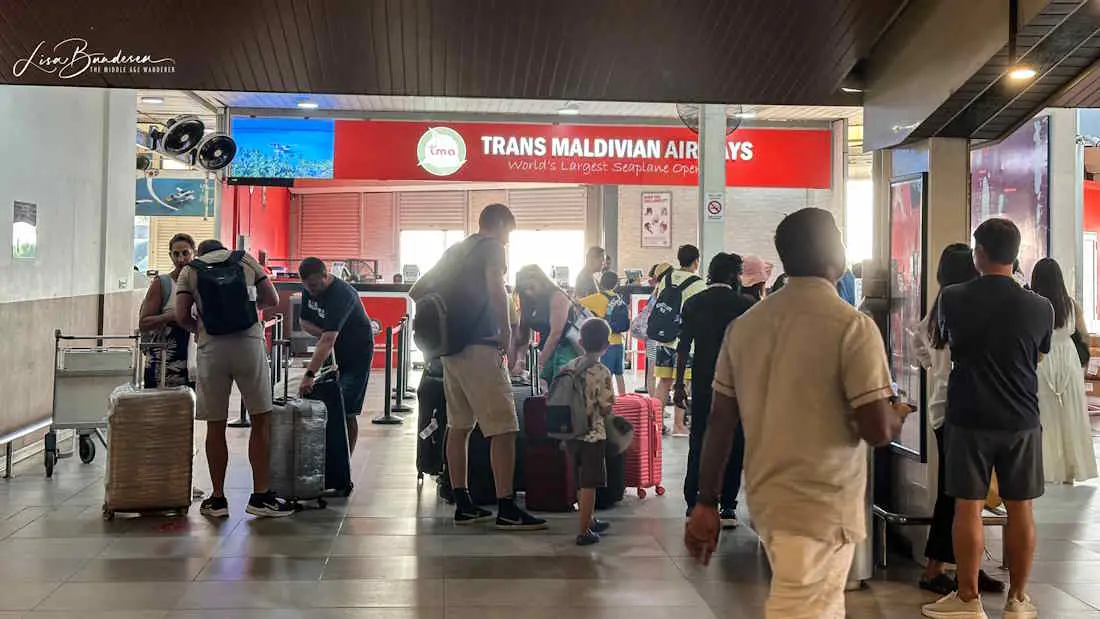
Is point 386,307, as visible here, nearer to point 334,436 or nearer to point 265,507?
point 334,436

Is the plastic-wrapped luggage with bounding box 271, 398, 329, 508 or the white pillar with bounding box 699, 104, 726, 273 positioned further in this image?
the white pillar with bounding box 699, 104, 726, 273

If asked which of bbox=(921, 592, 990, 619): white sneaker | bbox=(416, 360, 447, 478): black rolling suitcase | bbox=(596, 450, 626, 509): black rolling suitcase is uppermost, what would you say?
bbox=(416, 360, 447, 478): black rolling suitcase

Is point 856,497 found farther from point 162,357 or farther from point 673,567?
point 162,357

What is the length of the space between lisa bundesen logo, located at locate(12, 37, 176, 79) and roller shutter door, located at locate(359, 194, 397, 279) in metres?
18.4

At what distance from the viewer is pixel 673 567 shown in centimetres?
479

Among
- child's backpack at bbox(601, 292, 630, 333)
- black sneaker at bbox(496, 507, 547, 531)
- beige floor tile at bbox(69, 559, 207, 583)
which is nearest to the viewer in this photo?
beige floor tile at bbox(69, 559, 207, 583)

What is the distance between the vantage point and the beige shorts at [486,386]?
17.5ft

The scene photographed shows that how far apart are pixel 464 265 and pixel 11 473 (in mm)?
3713

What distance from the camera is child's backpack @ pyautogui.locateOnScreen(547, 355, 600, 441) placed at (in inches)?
200

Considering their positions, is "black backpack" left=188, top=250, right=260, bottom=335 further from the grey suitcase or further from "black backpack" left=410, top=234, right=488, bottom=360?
"black backpack" left=410, top=234, right=488, bottom=360

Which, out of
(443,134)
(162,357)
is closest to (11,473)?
(162,357)

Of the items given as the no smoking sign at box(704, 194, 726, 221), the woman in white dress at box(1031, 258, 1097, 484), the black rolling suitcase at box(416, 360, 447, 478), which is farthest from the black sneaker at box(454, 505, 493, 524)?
the no smoking sign at box(704, 194, 726, 221)

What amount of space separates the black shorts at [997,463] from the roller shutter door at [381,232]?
66.6ft

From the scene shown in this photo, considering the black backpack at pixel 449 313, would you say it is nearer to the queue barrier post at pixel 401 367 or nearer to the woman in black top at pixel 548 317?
the woman in black top at pixel 548 317
